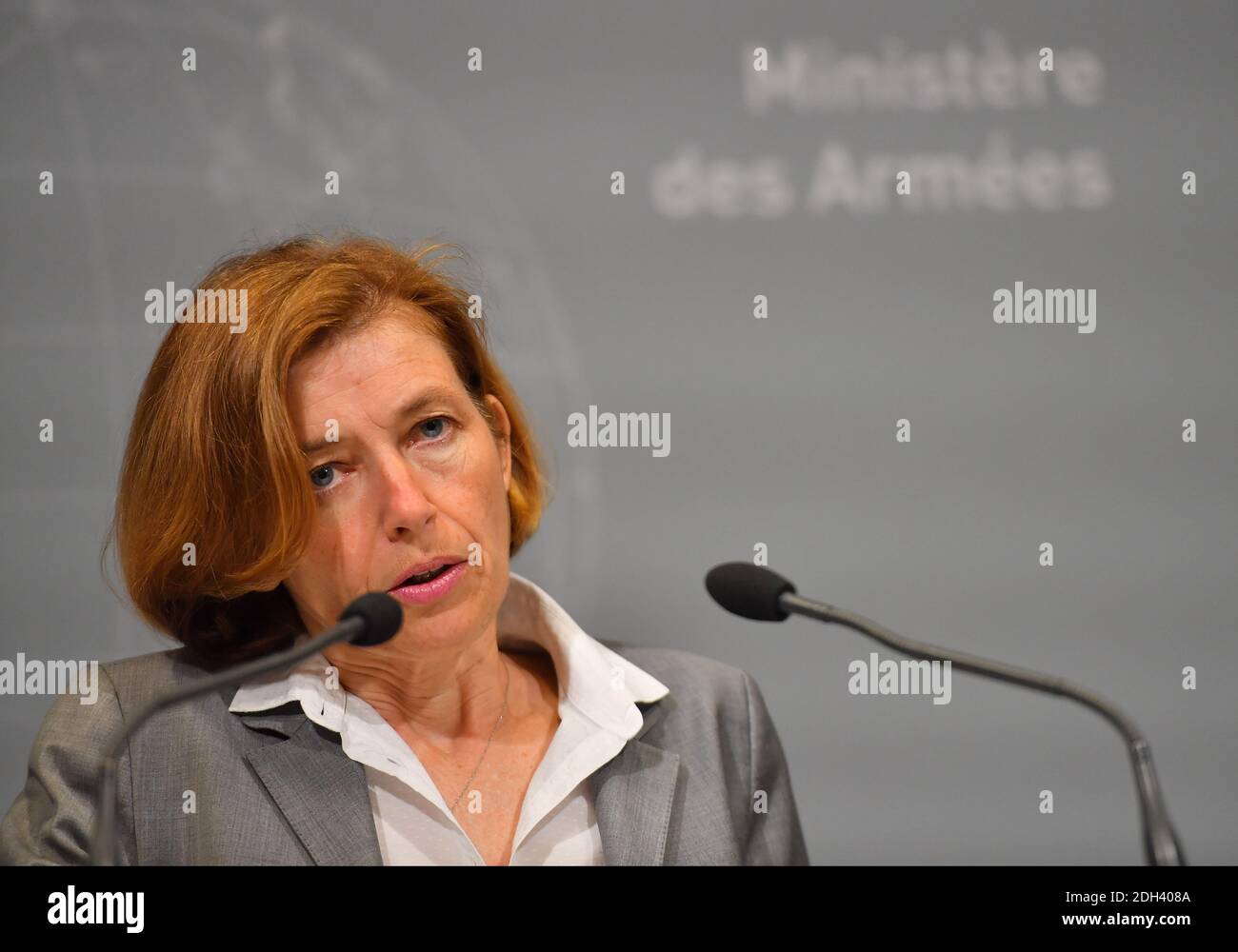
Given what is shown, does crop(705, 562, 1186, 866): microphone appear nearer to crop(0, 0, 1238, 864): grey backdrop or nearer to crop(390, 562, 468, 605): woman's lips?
crop(390, 562, 468, 605): woman's lips

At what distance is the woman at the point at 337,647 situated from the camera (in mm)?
1643

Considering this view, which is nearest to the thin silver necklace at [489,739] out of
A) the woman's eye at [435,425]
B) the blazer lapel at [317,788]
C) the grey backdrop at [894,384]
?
the blazer lapel at [317,788]

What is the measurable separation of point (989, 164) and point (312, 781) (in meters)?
1.47

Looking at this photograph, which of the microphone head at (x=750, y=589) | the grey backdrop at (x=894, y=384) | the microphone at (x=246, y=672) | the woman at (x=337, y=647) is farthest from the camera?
the grey backdrop at (x=894, y=384)

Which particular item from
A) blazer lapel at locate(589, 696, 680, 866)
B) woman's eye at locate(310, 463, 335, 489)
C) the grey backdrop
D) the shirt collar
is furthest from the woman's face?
the grey backdrop

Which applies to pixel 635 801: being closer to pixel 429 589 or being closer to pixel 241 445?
pixel 429 589

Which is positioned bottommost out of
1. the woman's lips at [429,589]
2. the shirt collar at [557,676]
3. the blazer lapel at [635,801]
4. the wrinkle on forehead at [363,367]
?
the blazer lapel at [635,801]

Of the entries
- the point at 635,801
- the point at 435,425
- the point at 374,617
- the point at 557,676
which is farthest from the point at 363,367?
the point at 635,801

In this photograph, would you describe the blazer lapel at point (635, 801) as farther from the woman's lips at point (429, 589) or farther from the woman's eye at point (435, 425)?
the woman's eye at point (435, 425)

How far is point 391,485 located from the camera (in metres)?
1.66

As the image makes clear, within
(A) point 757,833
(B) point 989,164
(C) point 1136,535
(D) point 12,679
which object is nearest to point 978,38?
(B) point 989,164

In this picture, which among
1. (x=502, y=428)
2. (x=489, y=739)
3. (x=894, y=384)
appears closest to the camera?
(x=489, y=739)

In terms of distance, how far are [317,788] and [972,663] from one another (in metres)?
0.84
